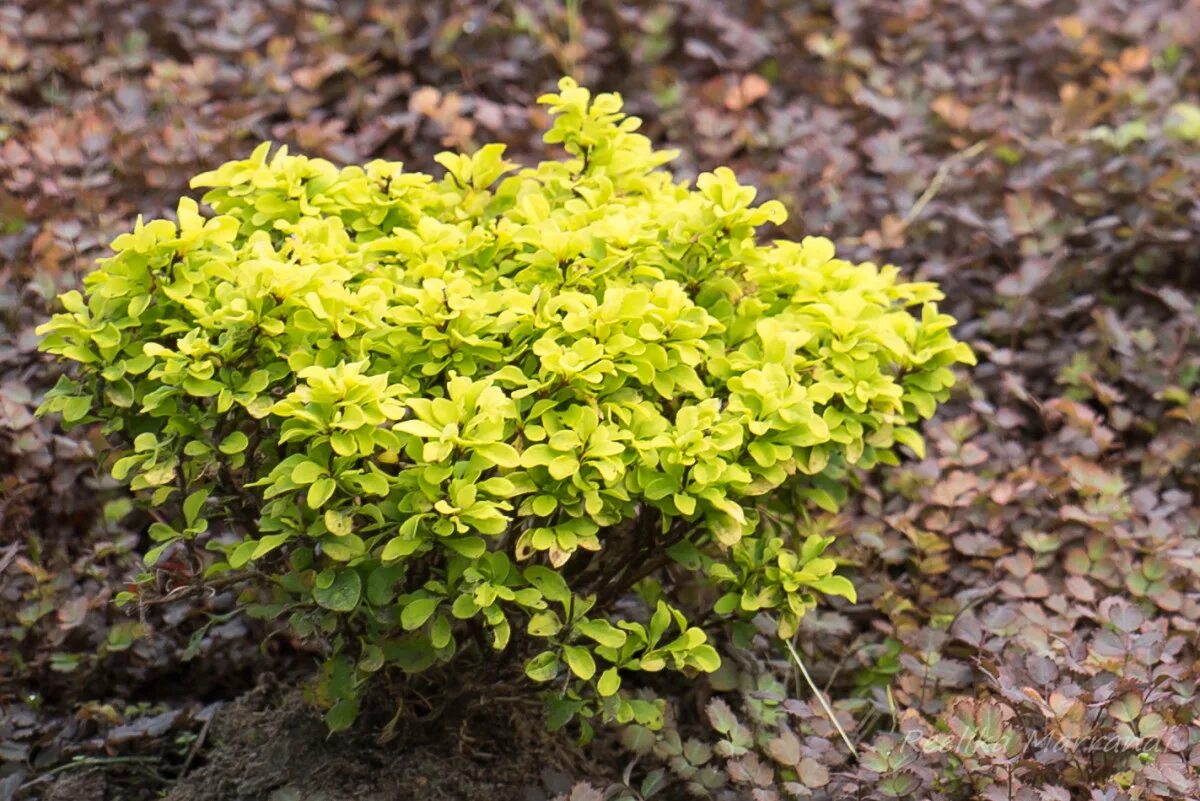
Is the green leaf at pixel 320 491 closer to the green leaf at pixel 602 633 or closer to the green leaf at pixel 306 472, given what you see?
the green leaf at pixel 306 472

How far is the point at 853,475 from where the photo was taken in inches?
100.0

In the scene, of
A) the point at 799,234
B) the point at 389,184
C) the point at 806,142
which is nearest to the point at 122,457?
the point at 389,184

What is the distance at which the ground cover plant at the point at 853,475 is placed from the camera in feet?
7.84

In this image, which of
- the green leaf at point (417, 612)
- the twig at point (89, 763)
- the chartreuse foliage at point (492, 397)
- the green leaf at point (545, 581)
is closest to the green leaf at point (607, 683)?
the chartreuse foliage at point (492, 397)

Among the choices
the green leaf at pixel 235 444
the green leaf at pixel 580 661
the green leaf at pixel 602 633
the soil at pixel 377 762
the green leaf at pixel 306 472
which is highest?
the green leaf at pixel 306 472

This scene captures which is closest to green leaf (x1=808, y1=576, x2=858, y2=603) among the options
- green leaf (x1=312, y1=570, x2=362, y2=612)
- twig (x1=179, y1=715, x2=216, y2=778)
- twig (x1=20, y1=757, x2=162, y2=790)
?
green leaf (x1=312, y1=570, x2=362, y2=612)

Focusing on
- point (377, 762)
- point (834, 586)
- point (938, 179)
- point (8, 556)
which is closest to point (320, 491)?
point (377, 762)

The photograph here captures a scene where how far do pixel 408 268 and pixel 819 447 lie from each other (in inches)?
29.5

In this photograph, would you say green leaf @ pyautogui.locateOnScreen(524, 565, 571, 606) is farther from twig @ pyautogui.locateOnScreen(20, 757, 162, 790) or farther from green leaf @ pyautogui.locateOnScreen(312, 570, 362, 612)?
twig @ pyautogui.locateOnScreen(20, 757, 162, 790)

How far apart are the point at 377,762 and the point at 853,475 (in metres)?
1.02

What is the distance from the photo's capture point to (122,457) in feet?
7.04

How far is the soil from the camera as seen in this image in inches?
92.1

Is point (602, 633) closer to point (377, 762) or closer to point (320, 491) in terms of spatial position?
point (320, 491)

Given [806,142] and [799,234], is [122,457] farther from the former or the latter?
[806,142]
